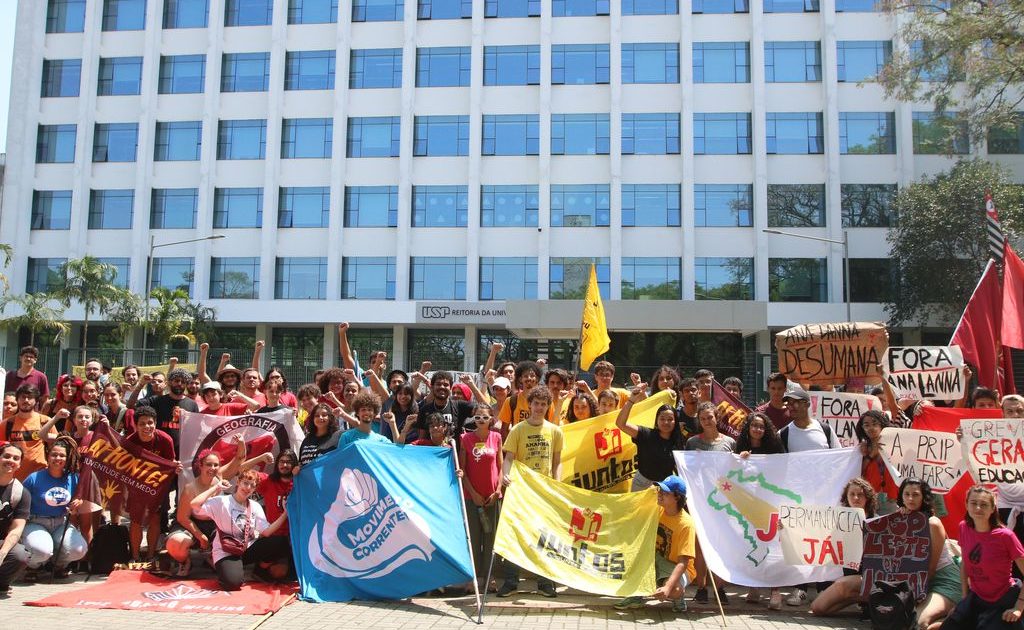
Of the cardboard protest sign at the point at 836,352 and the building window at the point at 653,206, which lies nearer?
the cardboard protest sign at the point at 836,352

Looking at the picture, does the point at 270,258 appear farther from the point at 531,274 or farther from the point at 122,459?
the point at 122,459

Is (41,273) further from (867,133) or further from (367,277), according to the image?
(867,133)

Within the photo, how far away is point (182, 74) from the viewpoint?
4288 cm

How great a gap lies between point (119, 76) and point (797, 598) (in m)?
44.9

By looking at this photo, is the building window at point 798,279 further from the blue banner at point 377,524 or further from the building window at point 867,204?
the blue banner at point 377,524

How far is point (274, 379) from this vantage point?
1040 cm

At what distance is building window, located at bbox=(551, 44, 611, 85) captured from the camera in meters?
40.8

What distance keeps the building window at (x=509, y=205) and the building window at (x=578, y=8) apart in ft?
29.5

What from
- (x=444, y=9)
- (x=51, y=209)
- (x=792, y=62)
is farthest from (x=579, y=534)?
(x=51, y=209)

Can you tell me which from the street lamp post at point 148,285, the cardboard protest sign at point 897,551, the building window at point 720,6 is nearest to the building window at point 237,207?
the street lamp post at point 148,285

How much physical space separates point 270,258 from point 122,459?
33.5 m

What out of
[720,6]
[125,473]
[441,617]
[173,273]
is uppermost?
[720,6]

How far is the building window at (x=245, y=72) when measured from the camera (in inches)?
1667

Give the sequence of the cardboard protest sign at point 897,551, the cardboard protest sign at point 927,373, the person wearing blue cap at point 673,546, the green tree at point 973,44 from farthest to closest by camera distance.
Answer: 1. the green tree at point 973,44
2. the cardboard protest sign at point 927,373
3. the person wearing blue cap at point 673,546
4. the cardboard protest sign at point 897,551
